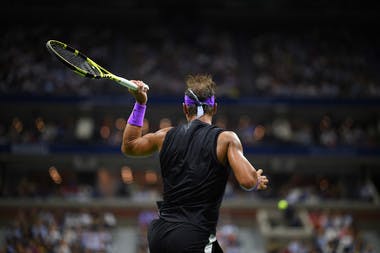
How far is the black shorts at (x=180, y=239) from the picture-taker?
3.37 metres

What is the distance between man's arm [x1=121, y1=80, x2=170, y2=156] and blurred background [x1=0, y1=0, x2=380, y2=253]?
38.8 feet

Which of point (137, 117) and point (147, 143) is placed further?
point (137, 117)

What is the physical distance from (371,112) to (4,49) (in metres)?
17.2

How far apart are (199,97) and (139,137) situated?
0.63 meters

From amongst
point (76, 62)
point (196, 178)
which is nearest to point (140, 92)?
point (76, 62)

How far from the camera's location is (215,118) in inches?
889

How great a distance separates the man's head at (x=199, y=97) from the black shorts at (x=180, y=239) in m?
0.87

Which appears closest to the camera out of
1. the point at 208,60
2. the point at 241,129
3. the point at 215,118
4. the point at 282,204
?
the point at 282,204

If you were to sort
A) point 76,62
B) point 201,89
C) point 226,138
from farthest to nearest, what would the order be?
point 76,62 < point 201,89 < point 226,138

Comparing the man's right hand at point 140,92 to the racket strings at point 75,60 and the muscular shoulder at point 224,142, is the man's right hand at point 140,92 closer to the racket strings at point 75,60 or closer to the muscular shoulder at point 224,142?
the racket strings at point 75,60

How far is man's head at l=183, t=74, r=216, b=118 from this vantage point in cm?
375

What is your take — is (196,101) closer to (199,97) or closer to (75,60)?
(199,97)

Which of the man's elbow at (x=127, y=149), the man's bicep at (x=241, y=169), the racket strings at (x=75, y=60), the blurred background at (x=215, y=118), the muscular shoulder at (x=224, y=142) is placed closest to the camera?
the man's bicep at (x=241, y=169)

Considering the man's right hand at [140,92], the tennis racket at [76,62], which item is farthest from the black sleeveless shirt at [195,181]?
the tennis racket at [76,62]
